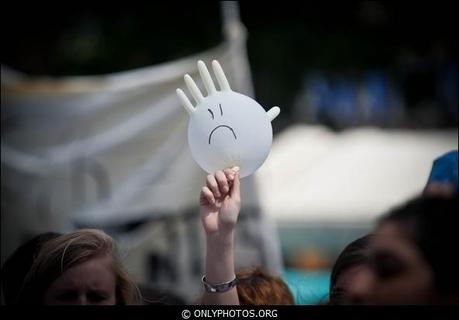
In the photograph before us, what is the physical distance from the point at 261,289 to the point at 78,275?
41 cm

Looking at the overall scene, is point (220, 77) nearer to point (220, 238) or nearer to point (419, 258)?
point (220, 238)

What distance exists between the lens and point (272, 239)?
3.16 metres

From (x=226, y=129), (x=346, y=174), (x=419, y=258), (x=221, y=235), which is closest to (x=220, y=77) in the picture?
(x=226, y=129)

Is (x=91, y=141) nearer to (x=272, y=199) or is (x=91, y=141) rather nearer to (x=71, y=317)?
(x=71, y=317)

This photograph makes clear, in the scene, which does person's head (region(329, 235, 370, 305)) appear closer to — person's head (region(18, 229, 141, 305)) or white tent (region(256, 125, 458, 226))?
person's head (region(18, 229, 141, 305))

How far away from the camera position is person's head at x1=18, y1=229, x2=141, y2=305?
1330mm

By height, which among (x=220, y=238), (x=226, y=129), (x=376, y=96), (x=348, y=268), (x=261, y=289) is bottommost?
(x=376, y=96)

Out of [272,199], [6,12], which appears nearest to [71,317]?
[6,12]

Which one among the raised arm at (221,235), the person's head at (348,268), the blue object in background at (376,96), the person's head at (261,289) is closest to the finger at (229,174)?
the raised arm at (221,235)

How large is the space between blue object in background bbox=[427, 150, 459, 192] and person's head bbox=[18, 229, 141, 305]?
1.63 feet

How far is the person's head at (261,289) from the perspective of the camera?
5.22 ft

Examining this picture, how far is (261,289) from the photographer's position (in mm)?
1632

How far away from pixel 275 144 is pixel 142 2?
6.35ft

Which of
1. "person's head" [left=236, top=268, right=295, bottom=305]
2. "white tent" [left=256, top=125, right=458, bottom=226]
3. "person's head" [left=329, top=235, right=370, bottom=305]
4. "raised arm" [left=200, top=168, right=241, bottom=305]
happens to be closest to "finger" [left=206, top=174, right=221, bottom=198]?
"raised arm" [left=200, top=168, right=241, bottom=305]
